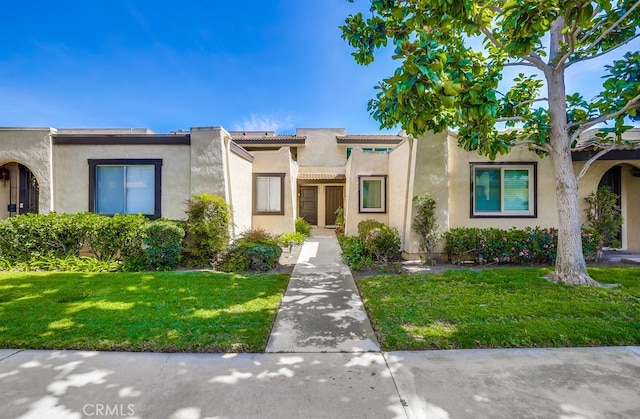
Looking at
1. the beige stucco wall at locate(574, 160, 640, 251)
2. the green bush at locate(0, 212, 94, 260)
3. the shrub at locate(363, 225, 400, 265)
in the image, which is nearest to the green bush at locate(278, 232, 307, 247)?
the shrub at locate(363, 225, 400, 265)

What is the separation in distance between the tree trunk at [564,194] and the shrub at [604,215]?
4.10 metres

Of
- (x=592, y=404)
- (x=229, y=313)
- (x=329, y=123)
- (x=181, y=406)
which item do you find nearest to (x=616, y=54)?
(x=592, y=404)

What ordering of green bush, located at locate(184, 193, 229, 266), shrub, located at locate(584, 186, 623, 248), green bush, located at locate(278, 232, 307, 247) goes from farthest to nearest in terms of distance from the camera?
green bush, located at locate(278, 232, 307, 247)
shrub, located at locate(584, 186, 623, 248)
green bush, located at locate(184, 193, 229, 266)

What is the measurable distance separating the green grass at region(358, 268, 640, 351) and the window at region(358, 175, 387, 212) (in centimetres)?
618

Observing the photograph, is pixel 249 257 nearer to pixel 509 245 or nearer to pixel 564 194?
pixel 509 245

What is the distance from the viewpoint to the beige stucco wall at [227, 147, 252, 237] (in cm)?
1007

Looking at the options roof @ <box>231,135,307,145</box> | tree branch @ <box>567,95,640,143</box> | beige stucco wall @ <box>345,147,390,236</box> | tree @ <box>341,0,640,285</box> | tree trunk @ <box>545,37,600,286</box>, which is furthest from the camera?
roof @ <box>231,135,307,145</box>

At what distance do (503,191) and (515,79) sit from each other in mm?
3429

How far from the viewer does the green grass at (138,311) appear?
3.83m

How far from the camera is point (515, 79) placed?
8.05m

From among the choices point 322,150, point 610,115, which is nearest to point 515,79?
point 610,115

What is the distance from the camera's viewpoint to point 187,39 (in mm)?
11828

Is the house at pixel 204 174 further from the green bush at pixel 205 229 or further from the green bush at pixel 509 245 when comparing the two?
the green bush at pixel 205 229
